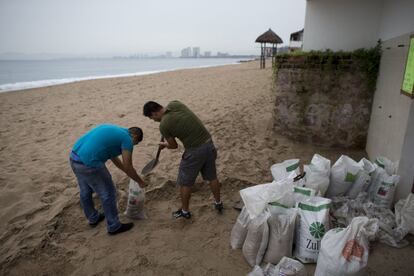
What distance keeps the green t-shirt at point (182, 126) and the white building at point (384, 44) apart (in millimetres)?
1993

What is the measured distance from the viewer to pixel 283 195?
223 cm

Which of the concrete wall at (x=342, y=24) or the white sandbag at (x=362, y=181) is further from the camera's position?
the concrete wall at (x=342, y=24)

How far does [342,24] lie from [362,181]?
2.87 meters

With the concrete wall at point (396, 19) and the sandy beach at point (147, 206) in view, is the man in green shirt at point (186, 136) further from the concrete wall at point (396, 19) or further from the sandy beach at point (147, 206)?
the concrete wall at point (396, 19)

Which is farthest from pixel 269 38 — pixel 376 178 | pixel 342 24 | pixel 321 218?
pixel 321 218

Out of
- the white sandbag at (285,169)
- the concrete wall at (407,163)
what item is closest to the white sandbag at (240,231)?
the white sandbag at (285,169)

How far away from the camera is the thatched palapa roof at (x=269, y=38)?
16984 millimetres

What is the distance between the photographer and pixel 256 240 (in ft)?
7.07

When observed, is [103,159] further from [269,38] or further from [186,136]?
[269,38]

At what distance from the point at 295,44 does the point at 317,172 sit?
24.3m

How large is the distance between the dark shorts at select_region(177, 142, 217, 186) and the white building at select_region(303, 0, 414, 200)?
187cm

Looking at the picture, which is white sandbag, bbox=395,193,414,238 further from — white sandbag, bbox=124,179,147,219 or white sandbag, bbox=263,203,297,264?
white sandbag, bbox=124,179,147,219

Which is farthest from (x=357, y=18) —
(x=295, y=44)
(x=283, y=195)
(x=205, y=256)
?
(x=295, y=44)

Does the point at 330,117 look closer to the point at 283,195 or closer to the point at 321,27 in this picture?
the point at 321,27
